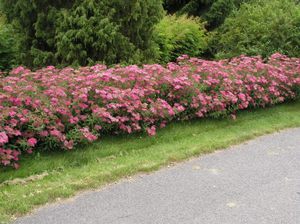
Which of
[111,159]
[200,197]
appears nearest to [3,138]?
[111,159]

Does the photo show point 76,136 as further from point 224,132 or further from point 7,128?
point 224,132

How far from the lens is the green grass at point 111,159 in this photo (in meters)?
4.62

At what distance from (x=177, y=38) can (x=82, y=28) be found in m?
3.83

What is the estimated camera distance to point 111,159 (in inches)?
229

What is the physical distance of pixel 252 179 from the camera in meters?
5.39

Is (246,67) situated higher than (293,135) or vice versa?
(246,67)

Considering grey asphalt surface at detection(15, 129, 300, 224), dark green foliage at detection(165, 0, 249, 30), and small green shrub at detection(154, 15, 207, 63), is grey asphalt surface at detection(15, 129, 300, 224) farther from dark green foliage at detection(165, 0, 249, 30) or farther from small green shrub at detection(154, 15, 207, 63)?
dark green foliage at detection(165, 0, 249, 30)

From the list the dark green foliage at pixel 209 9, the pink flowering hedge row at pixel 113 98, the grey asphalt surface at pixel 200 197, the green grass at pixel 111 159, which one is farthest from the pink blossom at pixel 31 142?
the dark green foliage at pixel 209 9

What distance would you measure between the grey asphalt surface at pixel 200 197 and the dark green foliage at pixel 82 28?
3.42 metres

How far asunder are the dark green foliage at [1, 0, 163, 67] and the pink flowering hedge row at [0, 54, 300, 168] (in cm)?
98

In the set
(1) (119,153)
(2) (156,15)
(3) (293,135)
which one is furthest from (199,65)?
(1) (119,153)

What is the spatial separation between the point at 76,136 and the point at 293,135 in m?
3.71

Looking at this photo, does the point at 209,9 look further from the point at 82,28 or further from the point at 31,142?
the point at 31,142

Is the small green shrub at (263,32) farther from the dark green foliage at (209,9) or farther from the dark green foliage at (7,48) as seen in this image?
the dark green foliage at (7,48)
